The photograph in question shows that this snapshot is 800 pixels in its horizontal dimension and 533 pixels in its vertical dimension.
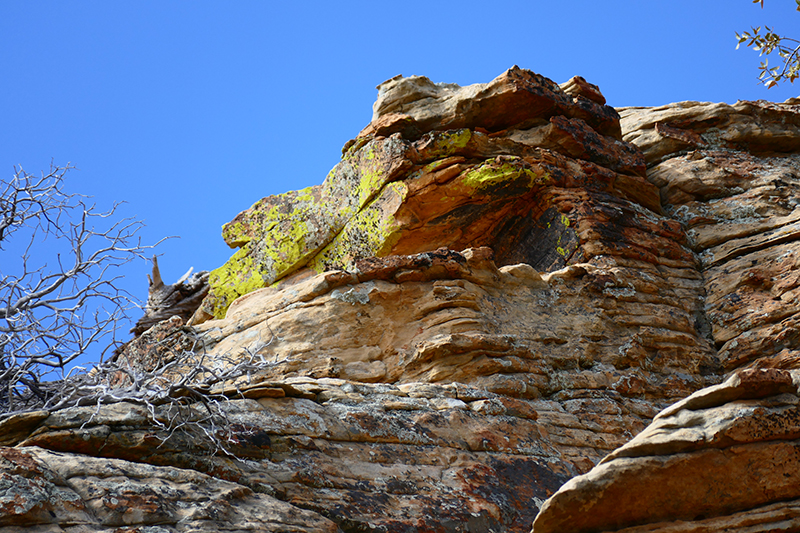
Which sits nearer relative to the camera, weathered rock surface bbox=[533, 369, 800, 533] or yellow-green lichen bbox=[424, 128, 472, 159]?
weathered rock surface bbox=[533, 369, 800, 533]

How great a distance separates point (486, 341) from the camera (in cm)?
1091

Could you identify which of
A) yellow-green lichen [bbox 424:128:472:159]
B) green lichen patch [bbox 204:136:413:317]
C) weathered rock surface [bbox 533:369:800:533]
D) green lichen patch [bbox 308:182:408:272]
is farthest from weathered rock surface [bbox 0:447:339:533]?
yellow-green lichen [bbox 424:128:472:159]

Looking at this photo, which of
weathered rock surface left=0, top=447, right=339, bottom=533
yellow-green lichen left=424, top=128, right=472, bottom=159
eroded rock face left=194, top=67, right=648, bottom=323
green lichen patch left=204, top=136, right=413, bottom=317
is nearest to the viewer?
weathered rock surface left=0, top=447, right=339, bottom=533

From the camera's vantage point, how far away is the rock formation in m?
5.55

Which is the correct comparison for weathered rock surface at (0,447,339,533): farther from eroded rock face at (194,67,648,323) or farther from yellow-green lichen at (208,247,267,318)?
yellow-green lichen at (208,247,267,318)

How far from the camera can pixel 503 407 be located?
9.55 metres

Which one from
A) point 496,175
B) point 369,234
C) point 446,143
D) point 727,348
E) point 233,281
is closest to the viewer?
point 727,348

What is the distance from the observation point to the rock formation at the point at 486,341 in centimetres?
555

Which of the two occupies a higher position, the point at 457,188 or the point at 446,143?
the point at 446,143

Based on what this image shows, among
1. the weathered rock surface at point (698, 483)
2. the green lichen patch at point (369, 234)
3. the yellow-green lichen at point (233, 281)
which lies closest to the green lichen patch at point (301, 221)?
the yellow-green lichen at point (233, 281)

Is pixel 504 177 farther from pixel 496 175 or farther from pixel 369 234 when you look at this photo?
pixel 369 234

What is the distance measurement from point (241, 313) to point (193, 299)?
802cm

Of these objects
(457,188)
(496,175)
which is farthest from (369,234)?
(496,175)

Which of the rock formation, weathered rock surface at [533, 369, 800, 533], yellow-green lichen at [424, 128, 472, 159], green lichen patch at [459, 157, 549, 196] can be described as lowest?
weathered rock surface at [533, 369, 800, 533]
